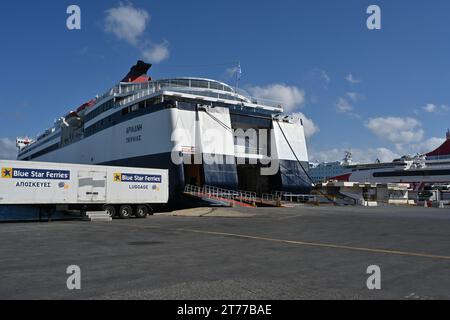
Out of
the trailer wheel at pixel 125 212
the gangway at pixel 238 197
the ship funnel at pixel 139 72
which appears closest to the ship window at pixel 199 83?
the ship funnel at pixel 139 72

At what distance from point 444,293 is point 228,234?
32.8 ft

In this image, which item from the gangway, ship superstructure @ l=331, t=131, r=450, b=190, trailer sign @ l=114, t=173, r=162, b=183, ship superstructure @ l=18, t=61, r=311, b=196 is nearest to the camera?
trailer sign @ l=114, t=173, r=162, b=183

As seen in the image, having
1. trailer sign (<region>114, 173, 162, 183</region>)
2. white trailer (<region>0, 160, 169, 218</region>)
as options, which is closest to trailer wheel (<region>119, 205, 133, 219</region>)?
white trailer (<region>0, 160, 169, 218</region>)

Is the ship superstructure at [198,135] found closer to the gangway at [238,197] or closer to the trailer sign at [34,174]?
the gangway at [238,197]

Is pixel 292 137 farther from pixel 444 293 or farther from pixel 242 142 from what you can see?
pixel 444 293

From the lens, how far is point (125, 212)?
1007 inches

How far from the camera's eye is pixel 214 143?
3459 centimetres

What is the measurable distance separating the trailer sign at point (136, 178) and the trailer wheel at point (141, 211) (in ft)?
5.76

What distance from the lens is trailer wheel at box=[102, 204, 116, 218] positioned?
24781mm

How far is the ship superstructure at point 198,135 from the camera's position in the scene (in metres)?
33.3

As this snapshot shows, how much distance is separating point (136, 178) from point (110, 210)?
8.75 ft

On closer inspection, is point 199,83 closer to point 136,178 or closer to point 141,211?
point 136,178

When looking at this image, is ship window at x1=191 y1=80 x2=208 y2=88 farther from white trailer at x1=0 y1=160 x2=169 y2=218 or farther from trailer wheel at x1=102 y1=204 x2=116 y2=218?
trailer wheel at x1=102 y1=204 x2=116 y2=218
